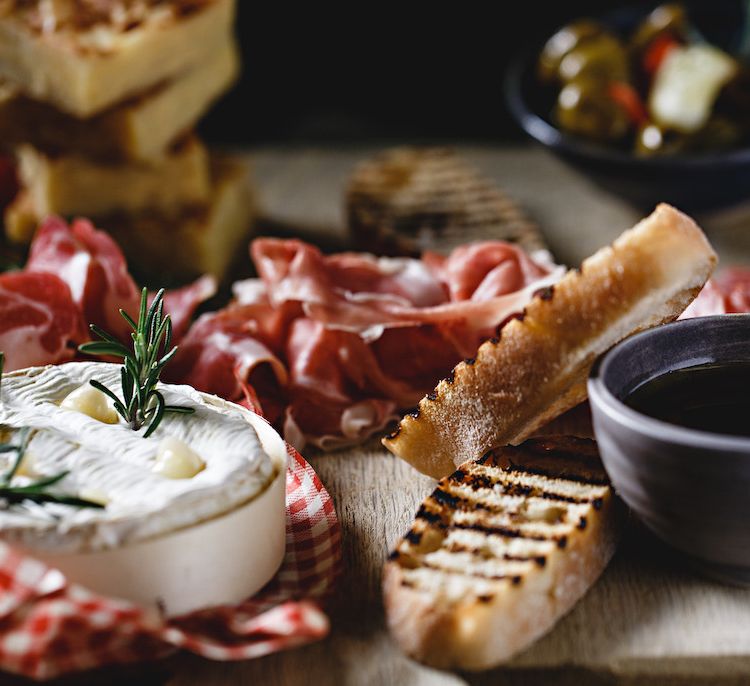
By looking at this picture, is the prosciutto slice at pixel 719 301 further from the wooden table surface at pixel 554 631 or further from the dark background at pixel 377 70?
the dark background at pixel 377 70

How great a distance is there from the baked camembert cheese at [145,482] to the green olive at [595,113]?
4.57 ft

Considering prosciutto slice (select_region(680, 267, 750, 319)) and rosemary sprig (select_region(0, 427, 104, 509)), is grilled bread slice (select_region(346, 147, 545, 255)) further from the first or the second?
rosemary sprig (select_region(0, 427, 104, 509))

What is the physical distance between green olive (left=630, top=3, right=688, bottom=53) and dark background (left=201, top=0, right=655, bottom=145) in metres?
0.73

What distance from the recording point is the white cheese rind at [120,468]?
979 millimetres

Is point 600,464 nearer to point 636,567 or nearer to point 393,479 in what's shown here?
point 636,567

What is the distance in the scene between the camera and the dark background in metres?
3.21

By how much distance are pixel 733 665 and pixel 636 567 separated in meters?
0.16

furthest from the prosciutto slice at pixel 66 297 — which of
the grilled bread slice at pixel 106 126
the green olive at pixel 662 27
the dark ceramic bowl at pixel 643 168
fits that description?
the green olive at pixel 662 27

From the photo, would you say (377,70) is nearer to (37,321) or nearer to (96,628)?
(37,321)

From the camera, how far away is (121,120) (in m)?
2.14

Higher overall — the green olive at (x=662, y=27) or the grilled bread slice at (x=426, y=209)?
the green olive at (x=662, y=27)

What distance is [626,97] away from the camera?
2.32m

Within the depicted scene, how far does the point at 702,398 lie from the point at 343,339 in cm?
58

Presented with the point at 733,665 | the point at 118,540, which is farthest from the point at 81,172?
the point at 733,665
